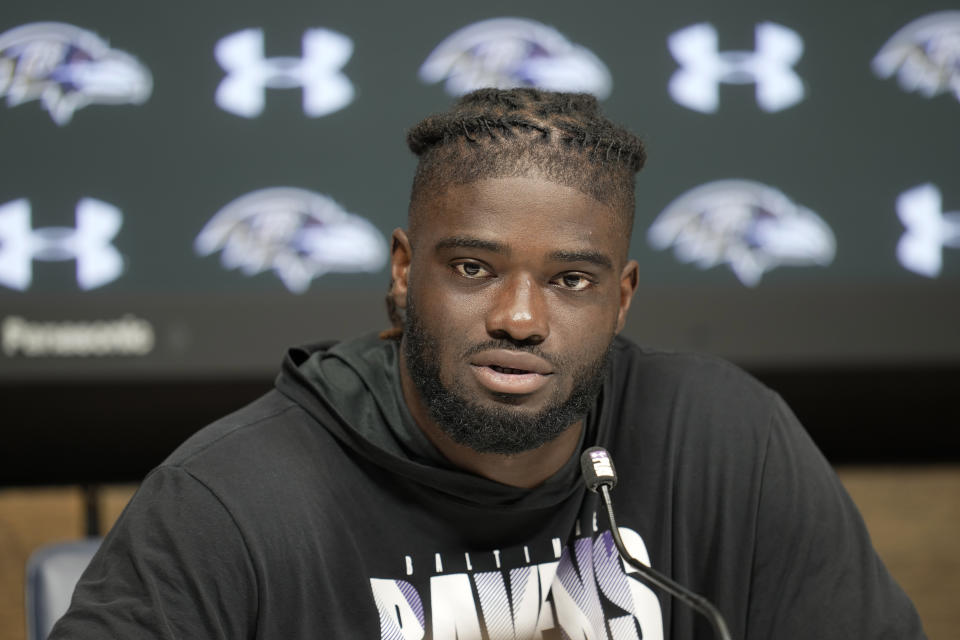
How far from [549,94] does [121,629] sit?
0.76 metres

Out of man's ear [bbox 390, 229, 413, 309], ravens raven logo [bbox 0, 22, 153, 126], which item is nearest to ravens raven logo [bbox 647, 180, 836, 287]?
man's ear [bbox 390, 229, 413, 309]

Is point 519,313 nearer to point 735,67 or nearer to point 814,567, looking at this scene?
point 814,567

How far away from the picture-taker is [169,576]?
116 cm

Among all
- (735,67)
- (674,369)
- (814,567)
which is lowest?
(814,567)

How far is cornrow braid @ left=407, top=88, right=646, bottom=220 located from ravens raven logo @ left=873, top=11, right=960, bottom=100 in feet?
3.58

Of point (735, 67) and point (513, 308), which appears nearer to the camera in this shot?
point (513, 308)

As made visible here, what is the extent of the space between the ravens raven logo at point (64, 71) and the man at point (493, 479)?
0.91 metres

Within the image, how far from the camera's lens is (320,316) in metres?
2.15

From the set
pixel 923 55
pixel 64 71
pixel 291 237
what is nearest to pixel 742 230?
pixel 923 55

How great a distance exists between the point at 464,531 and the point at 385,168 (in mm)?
1010

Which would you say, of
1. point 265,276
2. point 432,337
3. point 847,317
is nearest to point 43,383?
point 265,276

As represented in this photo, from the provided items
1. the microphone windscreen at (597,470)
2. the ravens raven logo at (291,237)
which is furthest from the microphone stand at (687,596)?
the ravens raven logo at (291,237)

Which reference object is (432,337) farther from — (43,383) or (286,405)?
(43,383)

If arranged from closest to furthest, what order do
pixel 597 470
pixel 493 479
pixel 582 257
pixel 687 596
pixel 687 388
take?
1. pixel 687 596
2. pixel 597 470
3. pixel 582 257
4. pixel 493 479
5. pixel 687 388
